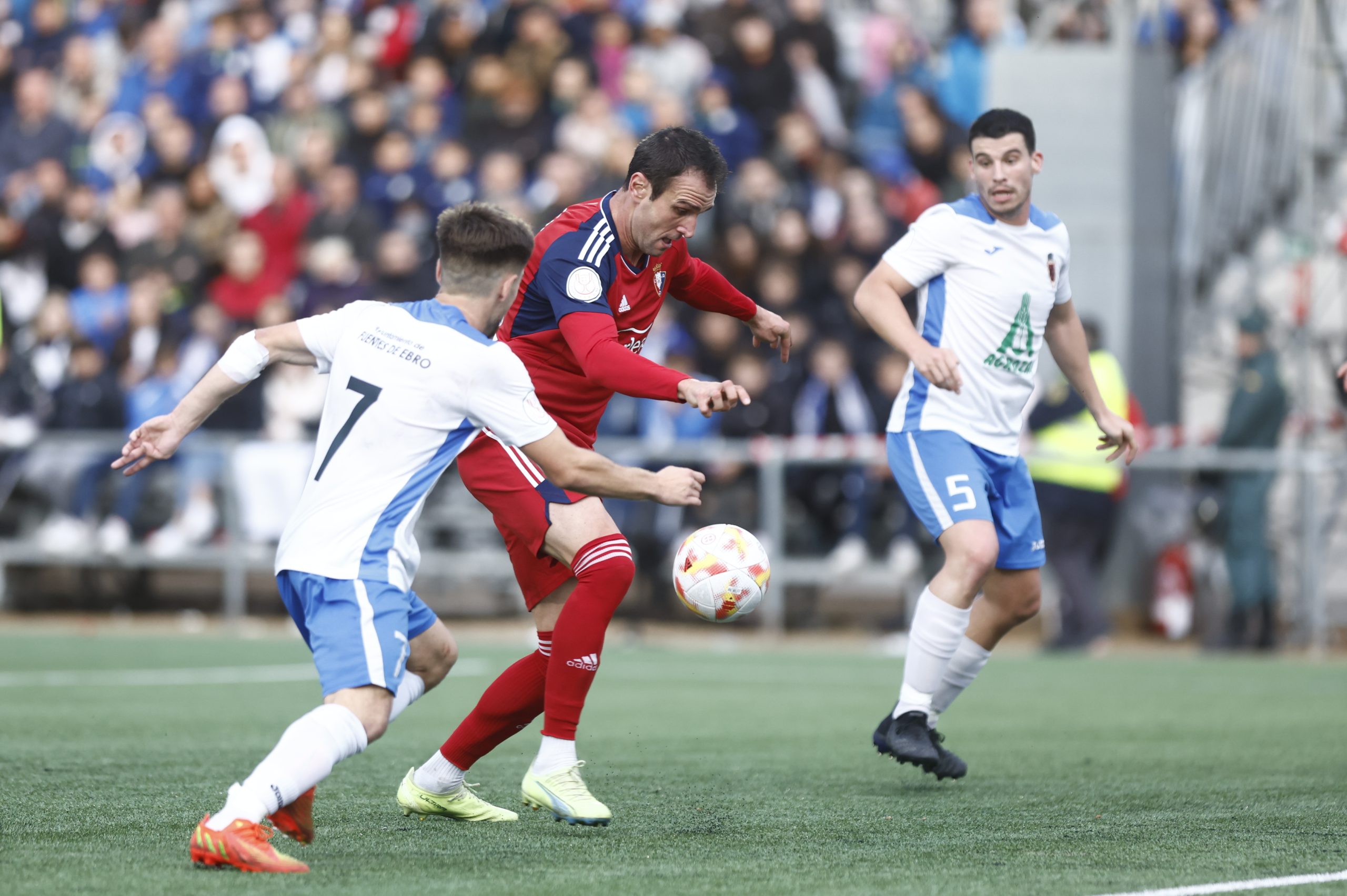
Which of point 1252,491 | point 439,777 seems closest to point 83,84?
point 1252,491

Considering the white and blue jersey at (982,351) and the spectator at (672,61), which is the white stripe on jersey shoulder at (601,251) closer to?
the white and blue jersey at (982,351)

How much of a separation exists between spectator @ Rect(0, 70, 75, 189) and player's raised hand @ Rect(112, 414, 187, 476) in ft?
51.1

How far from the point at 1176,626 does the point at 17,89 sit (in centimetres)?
1487

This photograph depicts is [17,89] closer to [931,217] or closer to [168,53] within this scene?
[168,53]

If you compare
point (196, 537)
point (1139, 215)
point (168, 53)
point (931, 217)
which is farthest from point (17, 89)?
point (931, 217)

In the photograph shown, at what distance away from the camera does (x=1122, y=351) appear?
1545 cm

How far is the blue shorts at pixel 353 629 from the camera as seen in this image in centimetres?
449

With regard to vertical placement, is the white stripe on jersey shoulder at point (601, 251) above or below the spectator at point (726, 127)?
below

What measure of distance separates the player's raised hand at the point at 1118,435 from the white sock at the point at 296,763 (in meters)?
3.46

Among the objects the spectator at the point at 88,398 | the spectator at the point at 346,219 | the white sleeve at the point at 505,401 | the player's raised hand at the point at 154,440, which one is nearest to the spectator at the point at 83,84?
the spectator at the point at 346,219

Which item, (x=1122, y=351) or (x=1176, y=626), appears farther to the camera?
(x=1122, y=351)

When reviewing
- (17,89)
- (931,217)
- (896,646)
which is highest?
(17,89)

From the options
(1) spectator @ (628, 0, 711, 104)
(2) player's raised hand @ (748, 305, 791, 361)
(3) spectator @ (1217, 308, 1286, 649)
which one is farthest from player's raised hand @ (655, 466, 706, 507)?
(1) spectator @ (628, 0, 711, 104)

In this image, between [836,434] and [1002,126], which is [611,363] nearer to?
[1002,126]
